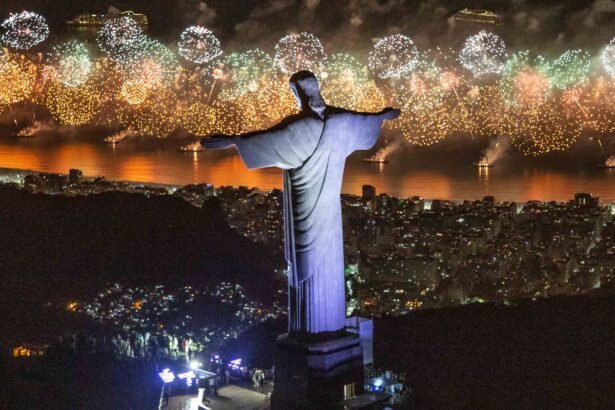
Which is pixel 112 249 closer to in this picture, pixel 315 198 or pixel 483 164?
pixel 315 198

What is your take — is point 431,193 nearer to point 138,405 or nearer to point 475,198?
point 475,198

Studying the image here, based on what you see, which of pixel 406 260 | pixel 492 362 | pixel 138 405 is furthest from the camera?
pixel 406 260

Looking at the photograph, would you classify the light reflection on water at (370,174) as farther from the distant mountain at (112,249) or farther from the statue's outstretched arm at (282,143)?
the statue's outstretched arm at (282,143)

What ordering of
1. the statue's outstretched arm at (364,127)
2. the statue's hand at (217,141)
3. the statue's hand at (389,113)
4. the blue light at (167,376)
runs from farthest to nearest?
the blue light at (167,376)
the statue's hand at (389,113)
the statue's outstretched arm at (364,127)
the statue's hand at (217,141)

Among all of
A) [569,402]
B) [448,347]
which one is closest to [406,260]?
[448,347]

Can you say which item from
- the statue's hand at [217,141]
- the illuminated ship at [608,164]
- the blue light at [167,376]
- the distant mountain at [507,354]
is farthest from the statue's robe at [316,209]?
the illuminated ship at [608,164]

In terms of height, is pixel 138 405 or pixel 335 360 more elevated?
pixel 335 360

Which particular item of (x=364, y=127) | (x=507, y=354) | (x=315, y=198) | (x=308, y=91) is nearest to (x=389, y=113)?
(x=364, y=127)

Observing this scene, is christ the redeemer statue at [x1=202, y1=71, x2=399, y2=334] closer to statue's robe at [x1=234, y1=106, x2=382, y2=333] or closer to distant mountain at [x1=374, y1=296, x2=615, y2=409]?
statue's robe at [x1=234, y1=106, x2=382, y2=333]

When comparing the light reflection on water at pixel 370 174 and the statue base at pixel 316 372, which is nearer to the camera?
the statue base at pixel 316 372
